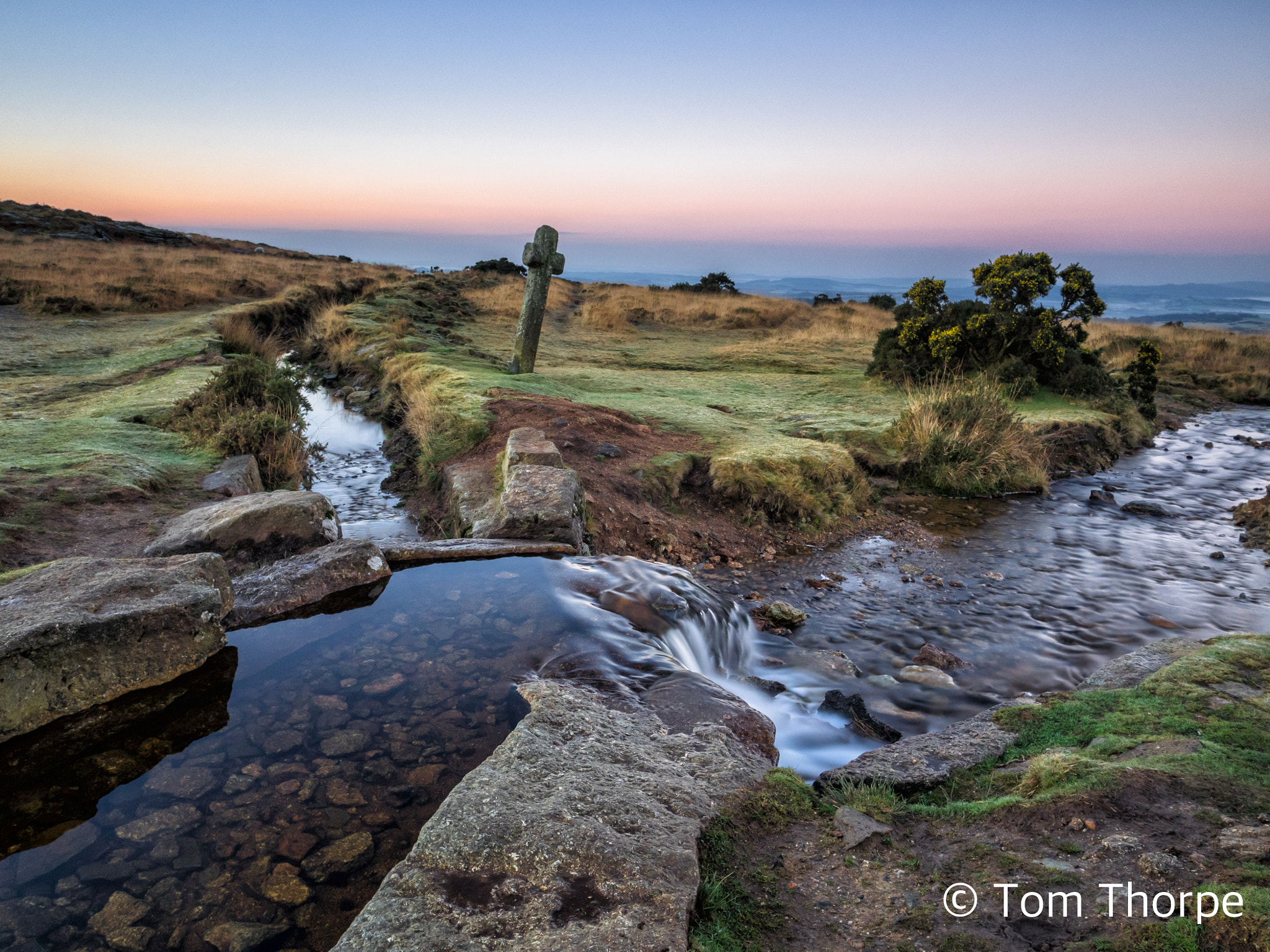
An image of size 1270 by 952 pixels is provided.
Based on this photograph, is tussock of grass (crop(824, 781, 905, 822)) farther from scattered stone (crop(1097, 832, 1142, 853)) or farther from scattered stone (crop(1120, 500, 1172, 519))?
scattered stone (crop(1120, 500, 1172, 519))

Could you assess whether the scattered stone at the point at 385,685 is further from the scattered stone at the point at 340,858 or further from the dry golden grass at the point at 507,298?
the dry golden grass at the point at 507,298

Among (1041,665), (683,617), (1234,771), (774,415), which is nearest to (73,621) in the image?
(683,617)

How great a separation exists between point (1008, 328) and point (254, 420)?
48.6 feet

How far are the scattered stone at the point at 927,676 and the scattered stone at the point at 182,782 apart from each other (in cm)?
474

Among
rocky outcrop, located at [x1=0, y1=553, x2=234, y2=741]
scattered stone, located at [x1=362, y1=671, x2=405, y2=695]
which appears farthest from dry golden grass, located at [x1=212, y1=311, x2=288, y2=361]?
scattered stone, located at [x1=362, y1=671, x2=405, y2=695]

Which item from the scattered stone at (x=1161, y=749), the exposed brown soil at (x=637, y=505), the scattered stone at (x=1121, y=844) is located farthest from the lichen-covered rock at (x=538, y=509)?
the scattered stone at (x=1121, y=844)

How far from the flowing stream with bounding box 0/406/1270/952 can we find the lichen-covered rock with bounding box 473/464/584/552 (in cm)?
45

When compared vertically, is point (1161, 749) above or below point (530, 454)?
below

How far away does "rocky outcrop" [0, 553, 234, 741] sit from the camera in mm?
3175

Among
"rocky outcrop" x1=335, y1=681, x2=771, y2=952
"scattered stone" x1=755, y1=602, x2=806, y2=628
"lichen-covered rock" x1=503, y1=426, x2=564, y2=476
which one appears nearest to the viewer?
"rocky outcrop" x1=335, y1=681, x2=771, y2=952

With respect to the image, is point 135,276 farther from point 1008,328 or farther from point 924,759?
point 924,759

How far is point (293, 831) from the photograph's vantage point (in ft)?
9.08

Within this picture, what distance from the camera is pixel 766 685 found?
5.12m

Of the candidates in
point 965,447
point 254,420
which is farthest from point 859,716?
point 254,420
